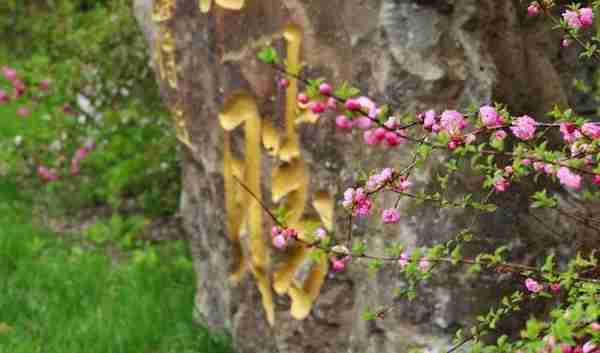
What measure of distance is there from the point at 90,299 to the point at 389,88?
7.85 feet

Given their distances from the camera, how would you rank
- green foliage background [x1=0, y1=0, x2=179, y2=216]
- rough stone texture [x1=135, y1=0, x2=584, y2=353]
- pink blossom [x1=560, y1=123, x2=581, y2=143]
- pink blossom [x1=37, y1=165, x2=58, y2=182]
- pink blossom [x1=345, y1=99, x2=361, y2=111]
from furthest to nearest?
pink blossom [x1=37, y1=165, x2=58, y2=182] → green foliage background [x1=0, y1=0, x2=179, y2=216] → rough stone texture [x1=135, y1=0, x2=584, y2=353] → pink blossom [x1=560, y1=123, x2=581, y2=143] → pink blossom [x1=345, y1=99, x2=361, y2=111]

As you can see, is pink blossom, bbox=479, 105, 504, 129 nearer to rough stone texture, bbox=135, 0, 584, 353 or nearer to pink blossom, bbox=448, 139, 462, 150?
pink blossom, bbox=448, 139, 462, 150

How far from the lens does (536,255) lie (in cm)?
265

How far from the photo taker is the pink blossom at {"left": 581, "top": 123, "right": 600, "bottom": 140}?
1.78m

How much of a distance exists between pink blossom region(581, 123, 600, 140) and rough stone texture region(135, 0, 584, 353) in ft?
2.54

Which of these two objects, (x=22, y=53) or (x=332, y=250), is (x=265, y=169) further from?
(x=22, y=53)

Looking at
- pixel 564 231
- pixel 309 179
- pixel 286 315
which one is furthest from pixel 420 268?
pixel 286 315

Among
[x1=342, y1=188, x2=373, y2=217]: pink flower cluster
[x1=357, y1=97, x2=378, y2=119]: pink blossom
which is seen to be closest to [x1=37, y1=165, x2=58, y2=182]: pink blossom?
[x1=342, y1=188, x2=373, y2=217]: pink flower cluster

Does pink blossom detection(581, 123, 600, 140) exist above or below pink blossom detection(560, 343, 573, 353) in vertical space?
above

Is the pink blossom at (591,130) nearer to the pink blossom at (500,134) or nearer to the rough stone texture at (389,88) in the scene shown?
the pink blossom at (500,134)

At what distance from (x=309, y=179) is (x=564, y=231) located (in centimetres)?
89

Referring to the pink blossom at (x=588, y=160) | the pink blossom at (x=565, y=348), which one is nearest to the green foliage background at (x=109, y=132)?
the pink blossom at (x=588, y=160)

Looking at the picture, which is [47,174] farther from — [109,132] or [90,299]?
[90,299]

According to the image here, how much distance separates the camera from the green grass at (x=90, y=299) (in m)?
3.86
